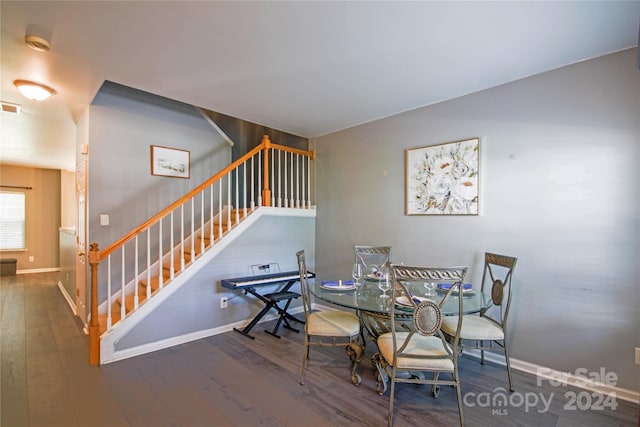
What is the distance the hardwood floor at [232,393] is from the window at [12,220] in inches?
208

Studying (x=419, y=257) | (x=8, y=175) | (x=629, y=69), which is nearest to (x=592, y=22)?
(x=629, y=69)

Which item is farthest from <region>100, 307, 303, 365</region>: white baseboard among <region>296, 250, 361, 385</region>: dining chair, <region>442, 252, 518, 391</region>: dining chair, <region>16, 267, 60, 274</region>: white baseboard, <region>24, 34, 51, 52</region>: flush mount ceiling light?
<region>16, 267, 60, 274</region>: white baseboard

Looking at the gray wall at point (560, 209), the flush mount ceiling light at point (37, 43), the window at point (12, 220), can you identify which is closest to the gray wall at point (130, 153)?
the flush mount ceiling light at point (37, 43)

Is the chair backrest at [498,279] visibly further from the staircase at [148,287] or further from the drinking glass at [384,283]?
the staircase at [148,287]

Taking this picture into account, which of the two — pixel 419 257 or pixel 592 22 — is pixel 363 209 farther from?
pixel 592 22

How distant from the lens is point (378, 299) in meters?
2.39

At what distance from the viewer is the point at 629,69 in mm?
2271

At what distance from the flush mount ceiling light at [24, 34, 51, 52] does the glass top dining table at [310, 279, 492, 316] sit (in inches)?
109

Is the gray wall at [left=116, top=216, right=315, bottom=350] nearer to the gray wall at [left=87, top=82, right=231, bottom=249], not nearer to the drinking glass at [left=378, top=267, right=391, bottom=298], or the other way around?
the gray wall at [left=87, top=82, right=231, bottom=249]

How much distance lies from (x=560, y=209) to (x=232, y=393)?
3058mm

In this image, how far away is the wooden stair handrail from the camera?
290cm

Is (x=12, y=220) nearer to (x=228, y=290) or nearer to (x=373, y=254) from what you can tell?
Result: (x=228, y=290)

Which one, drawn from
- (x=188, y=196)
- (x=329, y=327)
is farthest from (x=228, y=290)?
(x=329, y=327)

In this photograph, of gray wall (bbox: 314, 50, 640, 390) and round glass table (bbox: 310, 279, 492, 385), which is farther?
gray wall (bbox: 314, 50, 640, 390)
